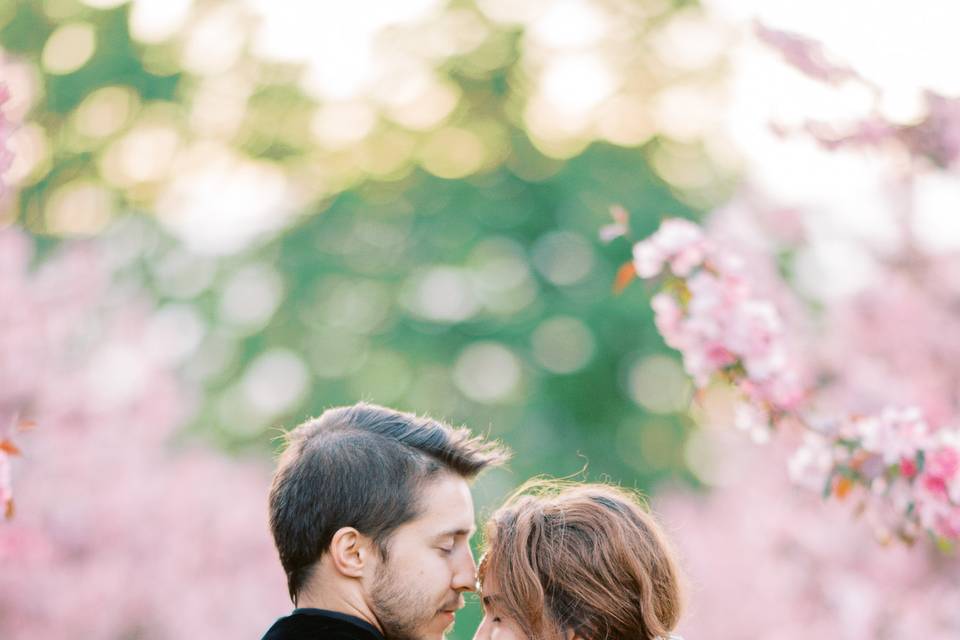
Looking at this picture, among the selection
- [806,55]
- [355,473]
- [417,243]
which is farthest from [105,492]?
[417,243]

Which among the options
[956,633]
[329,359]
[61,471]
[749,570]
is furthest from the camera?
[329,359]

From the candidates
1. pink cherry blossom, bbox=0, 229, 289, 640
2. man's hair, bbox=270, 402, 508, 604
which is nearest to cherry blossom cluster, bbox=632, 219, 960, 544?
man's hair, bbox=270, 402, 508, 604

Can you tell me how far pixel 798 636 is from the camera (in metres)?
9.44

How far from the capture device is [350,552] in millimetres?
2971

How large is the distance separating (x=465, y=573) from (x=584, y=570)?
0.27 meters

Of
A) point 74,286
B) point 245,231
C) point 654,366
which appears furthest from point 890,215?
point 245,231

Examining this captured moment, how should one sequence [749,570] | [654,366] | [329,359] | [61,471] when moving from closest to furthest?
[61,471], [749,570], [329,359], [654,366]

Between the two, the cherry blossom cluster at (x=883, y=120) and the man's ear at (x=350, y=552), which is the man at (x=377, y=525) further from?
the cherry blossom cluster at (x=883, y=120)

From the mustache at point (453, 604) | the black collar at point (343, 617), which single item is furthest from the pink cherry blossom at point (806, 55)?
the black collar at point (343, 617)

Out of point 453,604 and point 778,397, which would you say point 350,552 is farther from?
point 778,397

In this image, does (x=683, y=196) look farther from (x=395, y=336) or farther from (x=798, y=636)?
(x=798, y=636)

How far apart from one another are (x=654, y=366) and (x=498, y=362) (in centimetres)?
204

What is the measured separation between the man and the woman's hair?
0.31 ft

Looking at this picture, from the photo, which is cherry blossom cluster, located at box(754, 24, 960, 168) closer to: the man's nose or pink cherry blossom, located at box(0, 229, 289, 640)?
the man's nose
